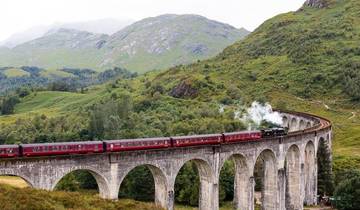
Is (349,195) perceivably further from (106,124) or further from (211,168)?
(106,124)

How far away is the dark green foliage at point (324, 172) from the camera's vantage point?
74000 millimetres

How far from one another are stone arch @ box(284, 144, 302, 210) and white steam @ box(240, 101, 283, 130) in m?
31.8

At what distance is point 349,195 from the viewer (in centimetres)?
6400

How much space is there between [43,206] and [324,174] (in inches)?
2220

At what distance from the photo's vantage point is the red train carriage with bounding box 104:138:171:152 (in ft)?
129

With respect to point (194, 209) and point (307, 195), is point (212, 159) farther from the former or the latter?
point (307, 195)

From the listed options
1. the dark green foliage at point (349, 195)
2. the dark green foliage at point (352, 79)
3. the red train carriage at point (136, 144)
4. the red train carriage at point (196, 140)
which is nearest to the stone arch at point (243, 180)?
the red train carriage at point (196, 140)

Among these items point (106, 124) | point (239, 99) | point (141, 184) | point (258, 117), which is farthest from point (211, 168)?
point (239, 99)

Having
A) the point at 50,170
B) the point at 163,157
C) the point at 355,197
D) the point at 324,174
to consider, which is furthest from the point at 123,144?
the point at 324,174

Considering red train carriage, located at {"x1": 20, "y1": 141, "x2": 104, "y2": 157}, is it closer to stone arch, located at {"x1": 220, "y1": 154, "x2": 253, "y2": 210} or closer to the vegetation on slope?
stone arch, located at {"x1": 220, "y1": 154, "x2": 253, "y2": 210}

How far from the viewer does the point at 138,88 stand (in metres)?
188

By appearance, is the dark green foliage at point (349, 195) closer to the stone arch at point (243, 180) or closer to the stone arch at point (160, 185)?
the stone arch at point (243, 180)

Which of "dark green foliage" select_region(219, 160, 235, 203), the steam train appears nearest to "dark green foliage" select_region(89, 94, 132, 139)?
"dark green foliage" select_region(219, 160, 235, 203)

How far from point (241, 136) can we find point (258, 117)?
5545cm
